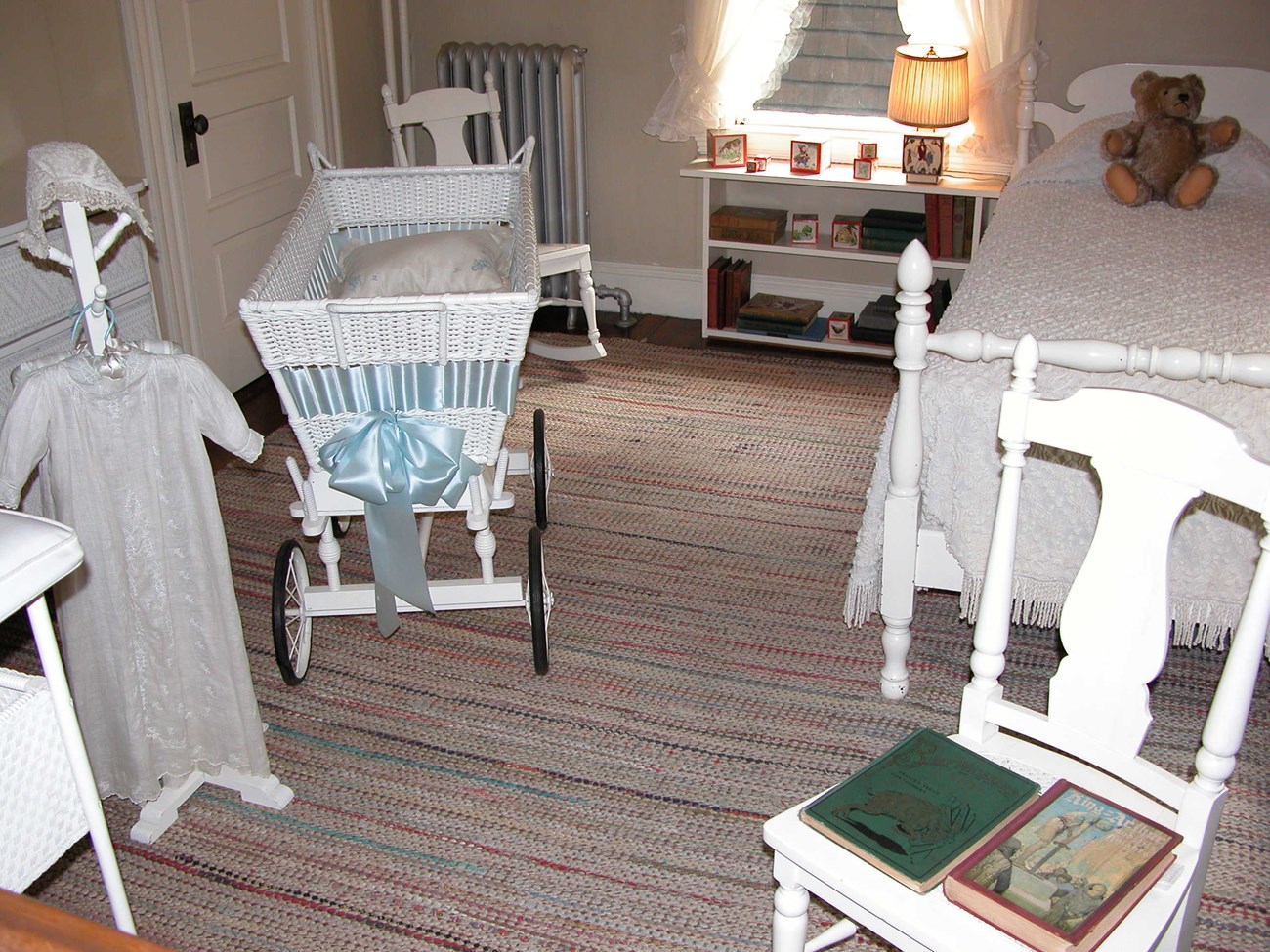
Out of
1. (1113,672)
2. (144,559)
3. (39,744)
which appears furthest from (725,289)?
(39,744)

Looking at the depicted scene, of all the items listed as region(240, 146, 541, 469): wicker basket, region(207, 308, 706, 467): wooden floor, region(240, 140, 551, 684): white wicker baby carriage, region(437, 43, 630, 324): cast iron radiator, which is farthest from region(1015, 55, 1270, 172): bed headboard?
region(240, 140, 551, 684): white wicker baby carriage

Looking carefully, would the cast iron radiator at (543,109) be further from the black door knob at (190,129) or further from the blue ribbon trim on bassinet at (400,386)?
the blue ribbon trim on bassinet at (400,386)

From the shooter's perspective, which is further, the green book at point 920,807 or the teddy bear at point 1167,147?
the teddy bear at point 1167,147

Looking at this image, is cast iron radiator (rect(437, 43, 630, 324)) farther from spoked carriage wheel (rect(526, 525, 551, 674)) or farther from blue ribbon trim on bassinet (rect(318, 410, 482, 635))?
blue ribbon trim on bassinet (rect(318, 410, 482, 635))

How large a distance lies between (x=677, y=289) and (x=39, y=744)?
369 centimetres

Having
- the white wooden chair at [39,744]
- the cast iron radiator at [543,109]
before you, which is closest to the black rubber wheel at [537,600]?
the white wooden chair at [39,744]

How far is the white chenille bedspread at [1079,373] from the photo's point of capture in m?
2.15

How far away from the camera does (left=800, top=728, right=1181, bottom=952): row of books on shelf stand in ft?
4.47

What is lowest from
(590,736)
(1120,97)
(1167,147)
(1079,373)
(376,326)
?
(590,736)

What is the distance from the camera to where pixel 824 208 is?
4.42 meters

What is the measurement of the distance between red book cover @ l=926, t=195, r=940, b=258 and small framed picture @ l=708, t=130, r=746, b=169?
672mm

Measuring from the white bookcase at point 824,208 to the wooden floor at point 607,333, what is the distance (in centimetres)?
11

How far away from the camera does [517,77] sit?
4.48 meters

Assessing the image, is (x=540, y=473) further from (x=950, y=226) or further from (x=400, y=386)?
(x=950, y=226)
